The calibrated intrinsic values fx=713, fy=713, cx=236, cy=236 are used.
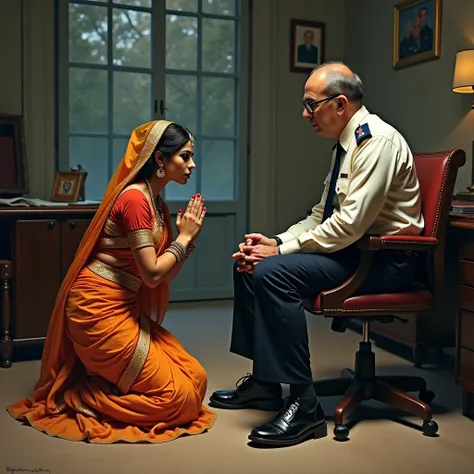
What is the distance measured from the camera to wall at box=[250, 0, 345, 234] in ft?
17.3

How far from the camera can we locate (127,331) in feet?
8.26

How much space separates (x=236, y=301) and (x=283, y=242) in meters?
0.31

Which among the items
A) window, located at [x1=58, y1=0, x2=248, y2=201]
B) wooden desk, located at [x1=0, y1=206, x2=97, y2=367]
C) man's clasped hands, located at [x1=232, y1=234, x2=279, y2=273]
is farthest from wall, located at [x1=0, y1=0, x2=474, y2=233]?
man's clasped hands, located at [x1=232, y1=234, x2=279, y2=273]

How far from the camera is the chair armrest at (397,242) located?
2422 mm

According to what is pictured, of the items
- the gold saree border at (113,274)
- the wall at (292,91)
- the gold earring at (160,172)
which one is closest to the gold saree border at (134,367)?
the gold saree border at (113,274)

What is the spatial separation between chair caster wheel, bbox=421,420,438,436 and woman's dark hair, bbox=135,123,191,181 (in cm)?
132

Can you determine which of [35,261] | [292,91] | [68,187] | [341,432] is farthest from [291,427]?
[292,91]

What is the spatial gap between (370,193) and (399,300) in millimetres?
398

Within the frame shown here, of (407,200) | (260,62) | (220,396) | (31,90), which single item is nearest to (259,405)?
(220,396)

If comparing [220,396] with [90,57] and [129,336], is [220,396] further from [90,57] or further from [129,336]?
[90,57]

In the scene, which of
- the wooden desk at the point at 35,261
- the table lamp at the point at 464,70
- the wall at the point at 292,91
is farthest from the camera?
the wall at the point at 292,91

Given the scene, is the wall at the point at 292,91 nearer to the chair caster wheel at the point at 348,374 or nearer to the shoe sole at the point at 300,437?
the chair caster wheel at the point at 348,374

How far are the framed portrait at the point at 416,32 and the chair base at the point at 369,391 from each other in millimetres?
2307

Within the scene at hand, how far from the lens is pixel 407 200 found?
2596mm
